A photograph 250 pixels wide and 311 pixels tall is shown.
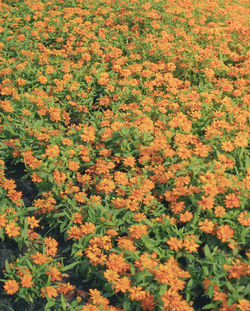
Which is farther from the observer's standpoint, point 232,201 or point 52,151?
point 52,151

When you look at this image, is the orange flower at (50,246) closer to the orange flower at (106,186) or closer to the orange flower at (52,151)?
the orange flower at (106,186)

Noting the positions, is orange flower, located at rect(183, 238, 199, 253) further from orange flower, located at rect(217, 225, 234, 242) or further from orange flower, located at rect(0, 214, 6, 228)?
orange flower, located at rect(0, 214, 6, 228)

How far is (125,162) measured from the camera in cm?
401

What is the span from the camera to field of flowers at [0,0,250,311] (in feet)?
9.96

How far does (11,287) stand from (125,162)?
1.82 m

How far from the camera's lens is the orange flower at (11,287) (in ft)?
9.59

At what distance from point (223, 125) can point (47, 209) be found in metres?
2.45

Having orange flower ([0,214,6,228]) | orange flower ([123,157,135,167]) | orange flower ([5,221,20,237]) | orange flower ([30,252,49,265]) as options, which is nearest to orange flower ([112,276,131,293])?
orange flower ([30,252,49,265])

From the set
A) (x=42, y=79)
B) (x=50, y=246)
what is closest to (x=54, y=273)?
(x=50, y=246)

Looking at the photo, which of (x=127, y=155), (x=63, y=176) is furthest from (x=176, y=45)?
(x=63, y=176)

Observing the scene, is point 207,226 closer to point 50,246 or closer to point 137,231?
point 137,231

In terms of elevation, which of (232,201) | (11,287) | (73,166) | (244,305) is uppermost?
(232,201)

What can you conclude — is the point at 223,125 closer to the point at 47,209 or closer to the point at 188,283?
the point at 188,283

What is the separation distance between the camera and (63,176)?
3879mm
